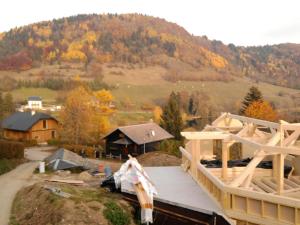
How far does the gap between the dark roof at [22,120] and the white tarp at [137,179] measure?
41.6m

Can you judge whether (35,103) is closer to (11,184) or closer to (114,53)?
(11,184)

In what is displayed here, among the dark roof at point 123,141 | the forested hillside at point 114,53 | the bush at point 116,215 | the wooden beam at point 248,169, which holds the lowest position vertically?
the dark roof at point 123,141

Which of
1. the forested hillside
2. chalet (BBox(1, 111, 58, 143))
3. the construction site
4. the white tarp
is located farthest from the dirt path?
the forested hillside

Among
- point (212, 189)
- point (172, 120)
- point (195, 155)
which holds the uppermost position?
point (195, 155)

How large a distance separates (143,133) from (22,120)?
2153cm

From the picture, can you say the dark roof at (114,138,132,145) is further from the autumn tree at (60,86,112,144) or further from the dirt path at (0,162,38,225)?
the dirt path at (0,162,38,225)

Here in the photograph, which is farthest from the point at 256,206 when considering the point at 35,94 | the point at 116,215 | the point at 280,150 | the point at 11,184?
the point at 35,94

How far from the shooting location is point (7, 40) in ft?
591

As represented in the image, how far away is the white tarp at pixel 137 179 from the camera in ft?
46.7

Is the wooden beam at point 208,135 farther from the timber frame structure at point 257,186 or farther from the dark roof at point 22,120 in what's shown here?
the dark roof at point 22,120

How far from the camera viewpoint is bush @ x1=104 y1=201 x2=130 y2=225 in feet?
46.4

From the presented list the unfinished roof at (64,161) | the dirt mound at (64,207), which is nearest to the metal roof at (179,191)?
the dirt mound at (64,207)

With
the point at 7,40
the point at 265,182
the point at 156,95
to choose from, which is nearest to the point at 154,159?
A: the point at 265,182

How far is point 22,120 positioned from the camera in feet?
189
